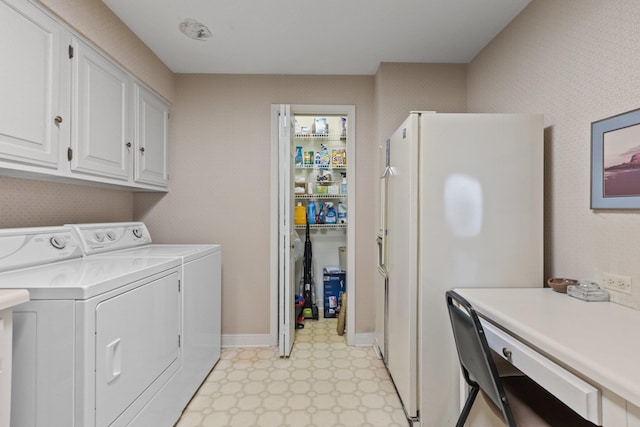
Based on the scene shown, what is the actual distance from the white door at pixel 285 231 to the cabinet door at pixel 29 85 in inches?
54.1

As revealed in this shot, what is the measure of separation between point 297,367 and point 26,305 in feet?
5.93

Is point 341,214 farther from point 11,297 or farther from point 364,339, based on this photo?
point 11,297

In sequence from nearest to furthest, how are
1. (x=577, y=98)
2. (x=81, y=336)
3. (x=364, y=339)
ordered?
(x=81, y=336) < (x=577, y=98) < (x=364, y=339)

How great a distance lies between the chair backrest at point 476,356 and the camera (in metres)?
1.00

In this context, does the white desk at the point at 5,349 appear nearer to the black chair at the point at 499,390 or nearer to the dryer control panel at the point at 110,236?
the dryer control panel at the point at 110,236

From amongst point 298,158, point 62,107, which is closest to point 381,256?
point 298,158

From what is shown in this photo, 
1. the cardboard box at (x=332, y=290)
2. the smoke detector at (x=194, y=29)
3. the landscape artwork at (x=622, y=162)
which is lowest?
the cardboard box at (x=332, y=290)

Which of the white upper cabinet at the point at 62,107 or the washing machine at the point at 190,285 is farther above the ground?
the white upper cabinet at the point at 62,107

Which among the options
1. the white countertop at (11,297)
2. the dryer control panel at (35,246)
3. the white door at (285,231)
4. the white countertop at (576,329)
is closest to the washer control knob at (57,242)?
the dryer control panel at (35,246)

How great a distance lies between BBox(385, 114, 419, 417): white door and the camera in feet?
5.18

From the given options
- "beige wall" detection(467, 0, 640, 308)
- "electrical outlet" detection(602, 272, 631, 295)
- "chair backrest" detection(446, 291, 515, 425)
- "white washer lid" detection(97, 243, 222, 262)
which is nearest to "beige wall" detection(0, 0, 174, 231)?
"white washer lid" detection(97, 243, 222, 262)

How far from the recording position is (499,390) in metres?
0.99

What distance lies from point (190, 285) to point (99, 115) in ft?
3.87

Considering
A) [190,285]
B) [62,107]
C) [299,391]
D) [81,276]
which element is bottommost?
[299,391]
